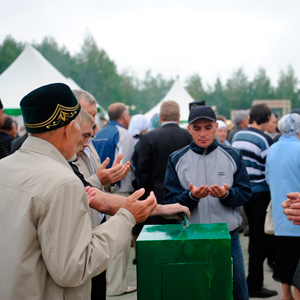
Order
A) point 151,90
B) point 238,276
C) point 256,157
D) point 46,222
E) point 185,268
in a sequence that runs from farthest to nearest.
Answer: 1. point 151,90
2. point 256,157
3. point 238,276
4. point 185,268
5. point 46,222

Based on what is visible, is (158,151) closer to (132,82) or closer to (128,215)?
(128,215)

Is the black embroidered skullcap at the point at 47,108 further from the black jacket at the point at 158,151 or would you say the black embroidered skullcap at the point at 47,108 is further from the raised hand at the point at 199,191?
the black jacket at the point at 158,151

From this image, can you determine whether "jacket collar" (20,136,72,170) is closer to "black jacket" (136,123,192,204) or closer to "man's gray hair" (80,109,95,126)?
"man's gray hair" (80,109,95,126)

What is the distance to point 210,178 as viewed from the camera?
3320 millimetres

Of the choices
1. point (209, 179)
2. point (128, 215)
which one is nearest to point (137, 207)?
point (128, 215)

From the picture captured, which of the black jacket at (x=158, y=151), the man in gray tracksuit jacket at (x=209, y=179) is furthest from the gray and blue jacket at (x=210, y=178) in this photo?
the black jacket at (x=158, y=151)

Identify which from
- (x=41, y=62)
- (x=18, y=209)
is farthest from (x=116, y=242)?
(x=41, y=62)

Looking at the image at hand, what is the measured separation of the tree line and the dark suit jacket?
206 ft

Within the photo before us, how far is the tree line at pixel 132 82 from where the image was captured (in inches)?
2901

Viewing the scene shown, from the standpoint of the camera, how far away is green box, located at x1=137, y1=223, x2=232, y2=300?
217 cm

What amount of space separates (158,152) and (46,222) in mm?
3824

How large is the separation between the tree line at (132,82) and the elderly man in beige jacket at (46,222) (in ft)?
216

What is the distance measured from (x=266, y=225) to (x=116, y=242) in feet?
10.5

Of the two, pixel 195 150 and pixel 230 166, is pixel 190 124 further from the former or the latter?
pixel 230 166
